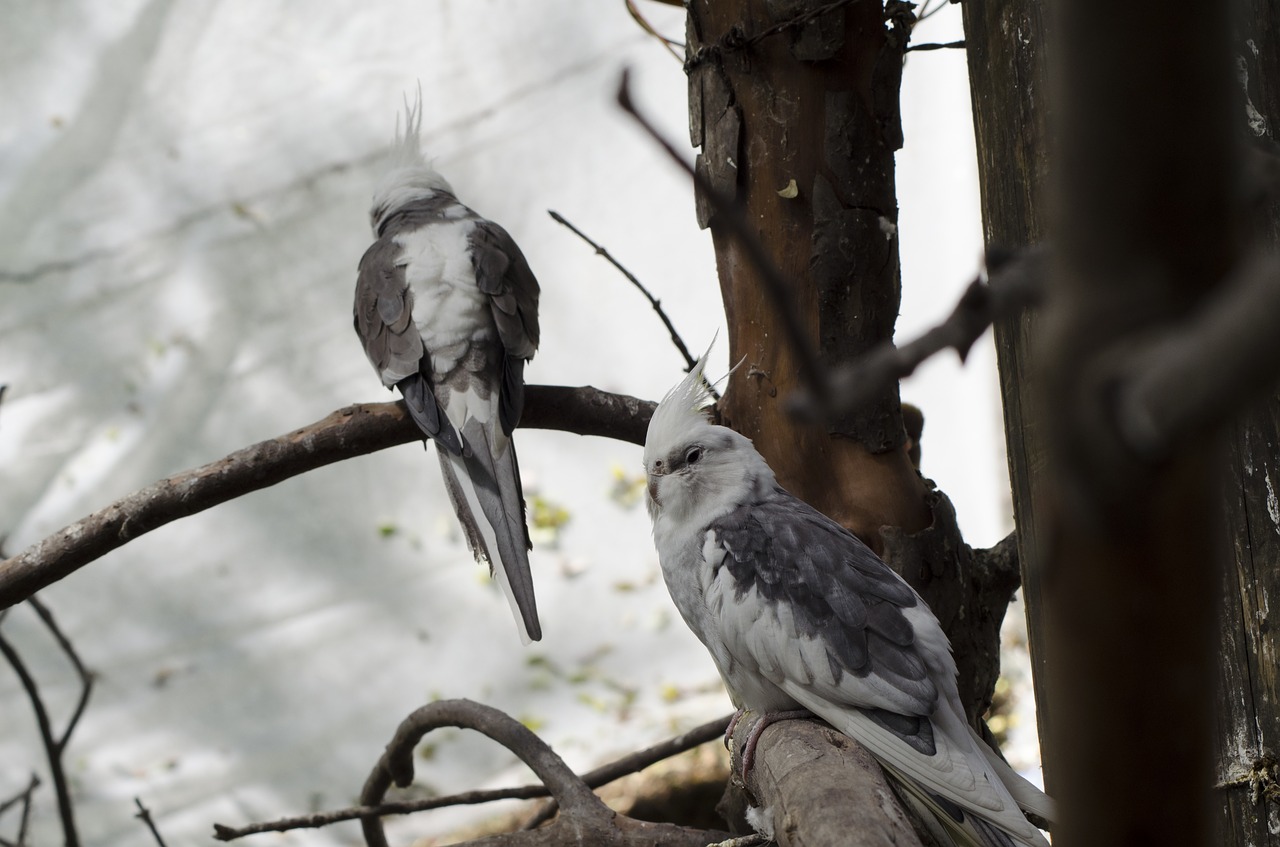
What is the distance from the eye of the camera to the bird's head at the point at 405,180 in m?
1.99

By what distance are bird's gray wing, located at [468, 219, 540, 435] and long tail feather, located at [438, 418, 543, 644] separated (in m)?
0.05

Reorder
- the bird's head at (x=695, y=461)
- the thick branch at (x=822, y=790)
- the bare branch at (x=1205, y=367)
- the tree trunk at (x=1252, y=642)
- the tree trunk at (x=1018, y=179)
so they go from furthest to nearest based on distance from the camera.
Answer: the bird's head at (x=695, y=461), the tree trunk at (x=1018, y=179), the tree trunk at (x=1252, y=642), the thick branch at (x=822, y=790), the bare branch at (x=1205, y=367)

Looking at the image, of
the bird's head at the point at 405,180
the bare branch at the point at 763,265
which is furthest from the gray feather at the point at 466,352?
the bare branch at the point at 763,265

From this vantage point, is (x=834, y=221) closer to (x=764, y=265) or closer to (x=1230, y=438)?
(x=1230, y=438)

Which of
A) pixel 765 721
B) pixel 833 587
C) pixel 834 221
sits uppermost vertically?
pixel 834 221

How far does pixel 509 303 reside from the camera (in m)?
1.71

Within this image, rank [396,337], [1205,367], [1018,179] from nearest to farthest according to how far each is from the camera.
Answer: [1205,367] < [1018,179] < [396,337]

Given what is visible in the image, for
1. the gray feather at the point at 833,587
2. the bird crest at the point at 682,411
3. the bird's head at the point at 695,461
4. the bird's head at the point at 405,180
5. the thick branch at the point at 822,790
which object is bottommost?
the thick branch at the point at 822,790

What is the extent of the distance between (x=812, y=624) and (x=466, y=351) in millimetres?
777

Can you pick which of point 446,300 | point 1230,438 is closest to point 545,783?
point 446,300

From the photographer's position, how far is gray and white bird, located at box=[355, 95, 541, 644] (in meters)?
1.56

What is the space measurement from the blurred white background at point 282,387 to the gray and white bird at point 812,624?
1243 mm

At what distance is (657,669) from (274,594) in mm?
1042

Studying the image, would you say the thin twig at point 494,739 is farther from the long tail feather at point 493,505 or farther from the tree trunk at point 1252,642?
the tree trunk at point 1252,642
